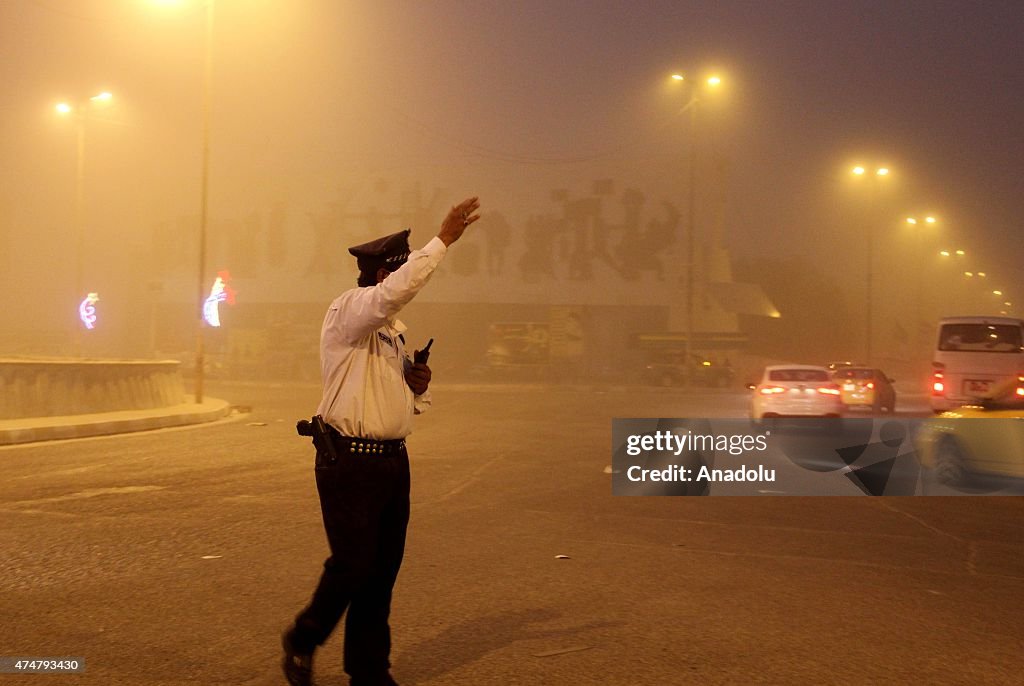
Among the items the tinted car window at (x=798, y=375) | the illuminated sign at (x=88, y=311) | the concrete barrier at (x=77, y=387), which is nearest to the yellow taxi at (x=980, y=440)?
the tinted car window at (x=798, y=375)

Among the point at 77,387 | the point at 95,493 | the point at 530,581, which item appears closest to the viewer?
the point at 530,581

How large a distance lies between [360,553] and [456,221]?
4.49 ft

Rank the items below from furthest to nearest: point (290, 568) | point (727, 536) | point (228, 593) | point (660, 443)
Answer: point (660, 443) → point (727, 536) → point (290, 568) → point (228, 593)

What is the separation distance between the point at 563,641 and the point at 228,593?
2.16 metres

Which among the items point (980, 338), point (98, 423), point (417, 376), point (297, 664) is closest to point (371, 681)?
point (297, 664)

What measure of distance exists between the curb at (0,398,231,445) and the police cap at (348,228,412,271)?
12675 mm

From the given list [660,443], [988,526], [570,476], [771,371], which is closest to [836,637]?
[988,526]

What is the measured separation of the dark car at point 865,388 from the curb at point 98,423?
56.5 feet

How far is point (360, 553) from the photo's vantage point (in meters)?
3.93

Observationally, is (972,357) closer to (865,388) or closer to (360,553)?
(865,388)

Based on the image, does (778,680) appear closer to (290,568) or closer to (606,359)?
(290,568)

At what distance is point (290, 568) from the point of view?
6734 mm

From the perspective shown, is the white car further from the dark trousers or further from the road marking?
the dark trousers

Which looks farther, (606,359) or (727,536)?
(606,359)
